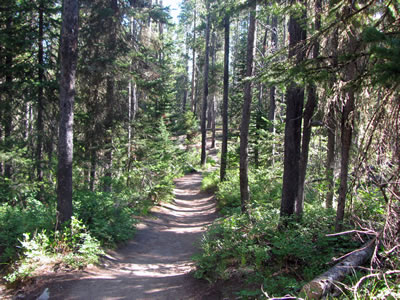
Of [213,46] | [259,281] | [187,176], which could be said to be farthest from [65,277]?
[213,46]

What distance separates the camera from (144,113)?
53.7 ft

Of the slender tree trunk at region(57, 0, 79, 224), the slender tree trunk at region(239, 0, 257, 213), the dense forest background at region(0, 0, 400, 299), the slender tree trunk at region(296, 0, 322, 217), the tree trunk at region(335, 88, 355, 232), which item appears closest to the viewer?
the dense forest background at region(0, 0, 400, 299)

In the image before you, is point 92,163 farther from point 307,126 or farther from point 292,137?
point 307,126

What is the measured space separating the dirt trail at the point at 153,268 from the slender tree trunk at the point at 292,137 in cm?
290

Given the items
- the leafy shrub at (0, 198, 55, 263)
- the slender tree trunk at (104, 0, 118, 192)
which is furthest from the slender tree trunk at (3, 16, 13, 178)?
the slender tree trunk at (104, 0, 118, 192)

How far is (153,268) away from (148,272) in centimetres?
41

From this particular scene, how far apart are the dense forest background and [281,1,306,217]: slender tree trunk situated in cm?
3

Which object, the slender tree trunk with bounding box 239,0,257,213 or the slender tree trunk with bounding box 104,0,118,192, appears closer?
the slender tree trunk with bounding box 239,0,257,213

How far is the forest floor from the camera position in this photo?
6.12 m

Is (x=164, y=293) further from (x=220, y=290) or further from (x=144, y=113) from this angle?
(x=144, y=113)

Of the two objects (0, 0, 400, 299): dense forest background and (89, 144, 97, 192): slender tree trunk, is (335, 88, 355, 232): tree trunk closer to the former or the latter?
(0, 0, 400, 299): dense forest background

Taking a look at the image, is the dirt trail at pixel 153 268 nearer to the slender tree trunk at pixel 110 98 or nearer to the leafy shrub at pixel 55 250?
the leafy shrub at pixel 55 250

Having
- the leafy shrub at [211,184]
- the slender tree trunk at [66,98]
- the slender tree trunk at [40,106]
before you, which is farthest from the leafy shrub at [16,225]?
the leafy shrub at [211,184]

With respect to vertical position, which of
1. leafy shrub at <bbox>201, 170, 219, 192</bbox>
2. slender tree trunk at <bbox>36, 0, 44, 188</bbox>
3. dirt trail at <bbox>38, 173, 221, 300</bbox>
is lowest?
dirt trail at <bbox>38, 173, 221, 300</bbox>
